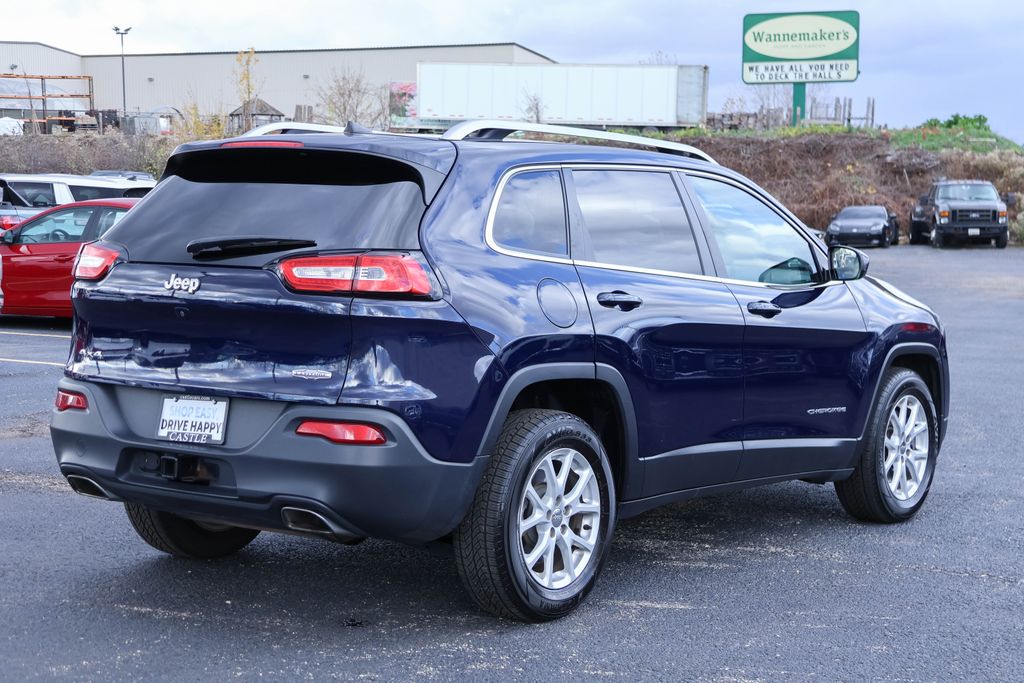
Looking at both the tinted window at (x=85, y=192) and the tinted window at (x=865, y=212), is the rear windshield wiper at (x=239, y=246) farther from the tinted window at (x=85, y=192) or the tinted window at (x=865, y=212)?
the tinted window at (x=865, y=212)

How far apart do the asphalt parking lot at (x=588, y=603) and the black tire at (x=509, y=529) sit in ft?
0.38

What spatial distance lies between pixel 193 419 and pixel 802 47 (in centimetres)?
5366

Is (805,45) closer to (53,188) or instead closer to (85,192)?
(85,192)

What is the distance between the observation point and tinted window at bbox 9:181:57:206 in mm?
19703

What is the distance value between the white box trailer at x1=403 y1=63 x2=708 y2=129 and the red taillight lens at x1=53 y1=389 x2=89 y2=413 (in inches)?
1987

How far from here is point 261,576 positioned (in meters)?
5.38

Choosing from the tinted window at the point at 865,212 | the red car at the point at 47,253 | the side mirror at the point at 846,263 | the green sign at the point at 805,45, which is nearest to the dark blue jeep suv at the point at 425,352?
the side mirror at the point at 846,263

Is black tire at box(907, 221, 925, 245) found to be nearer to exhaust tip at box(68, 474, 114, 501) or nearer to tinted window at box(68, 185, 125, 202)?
tinted window at box(68, 185, 125, 202)

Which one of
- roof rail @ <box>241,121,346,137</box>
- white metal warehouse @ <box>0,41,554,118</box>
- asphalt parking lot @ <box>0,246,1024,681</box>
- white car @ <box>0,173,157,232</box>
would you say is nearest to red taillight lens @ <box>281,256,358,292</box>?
roof rail @ <box>241,121,346,137</box>

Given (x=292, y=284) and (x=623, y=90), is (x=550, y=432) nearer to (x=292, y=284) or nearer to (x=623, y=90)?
(x=292, y=284)

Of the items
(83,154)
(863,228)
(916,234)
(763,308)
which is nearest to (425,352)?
(763,308)

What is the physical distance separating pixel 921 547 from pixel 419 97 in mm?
52134

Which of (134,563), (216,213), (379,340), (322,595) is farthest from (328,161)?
(134,563)

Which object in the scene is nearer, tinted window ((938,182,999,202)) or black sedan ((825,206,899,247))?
tinted window ((938,182,999,202))
